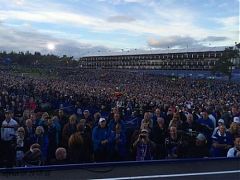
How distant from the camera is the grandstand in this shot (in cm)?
9662

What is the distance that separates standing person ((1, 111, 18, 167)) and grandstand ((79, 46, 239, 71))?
71.2m

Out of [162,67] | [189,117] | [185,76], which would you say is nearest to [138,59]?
[162,67]

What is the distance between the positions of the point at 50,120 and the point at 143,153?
262 cm

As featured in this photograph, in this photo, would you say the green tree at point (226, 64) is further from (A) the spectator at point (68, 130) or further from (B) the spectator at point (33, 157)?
(B) the spectator at point (33, 157)

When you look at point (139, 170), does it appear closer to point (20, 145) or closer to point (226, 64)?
point (20, 145)

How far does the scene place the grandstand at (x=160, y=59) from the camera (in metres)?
96.6

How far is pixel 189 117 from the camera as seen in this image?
10984 millimetres

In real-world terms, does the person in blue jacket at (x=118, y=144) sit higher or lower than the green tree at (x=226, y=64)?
lower

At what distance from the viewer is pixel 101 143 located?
9039 mm

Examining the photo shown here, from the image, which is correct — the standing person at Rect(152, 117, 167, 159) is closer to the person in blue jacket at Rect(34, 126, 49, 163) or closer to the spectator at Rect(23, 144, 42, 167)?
the person in blue jacket at Rect(34, 126, 49, 163)

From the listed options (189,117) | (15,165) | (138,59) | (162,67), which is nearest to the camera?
(15,165)

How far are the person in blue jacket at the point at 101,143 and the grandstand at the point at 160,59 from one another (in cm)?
7096

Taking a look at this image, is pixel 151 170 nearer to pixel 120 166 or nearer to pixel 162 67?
pixel 120 166

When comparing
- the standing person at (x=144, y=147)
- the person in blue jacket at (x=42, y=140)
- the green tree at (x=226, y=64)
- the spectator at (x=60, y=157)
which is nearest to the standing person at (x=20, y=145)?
the person in blue jacket at (x=42, y=140)
